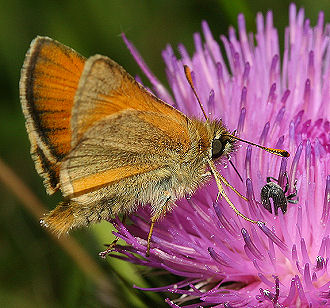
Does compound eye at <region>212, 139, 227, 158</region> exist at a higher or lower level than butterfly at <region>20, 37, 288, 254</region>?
lower

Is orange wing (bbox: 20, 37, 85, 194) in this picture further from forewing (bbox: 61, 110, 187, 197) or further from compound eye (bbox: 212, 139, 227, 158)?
compound eye (bbox: 212, 139, 227, 158)

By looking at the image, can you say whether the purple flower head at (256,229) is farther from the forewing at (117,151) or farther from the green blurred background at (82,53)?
the green blurred background at (82,53)

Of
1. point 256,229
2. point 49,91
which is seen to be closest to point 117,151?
point 49,91

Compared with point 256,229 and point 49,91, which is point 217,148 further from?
point 49,91

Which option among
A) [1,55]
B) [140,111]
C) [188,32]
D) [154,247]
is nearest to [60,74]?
[140,111]

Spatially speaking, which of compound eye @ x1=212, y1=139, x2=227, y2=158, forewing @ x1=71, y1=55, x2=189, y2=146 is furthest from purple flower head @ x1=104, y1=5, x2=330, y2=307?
forewing @ x1=71, y1=55, x2=189, y2=146
